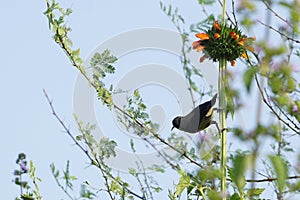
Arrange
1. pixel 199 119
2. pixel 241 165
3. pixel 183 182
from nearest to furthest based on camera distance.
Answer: pixel 241 165, pixel 183 182, pixel 199 119

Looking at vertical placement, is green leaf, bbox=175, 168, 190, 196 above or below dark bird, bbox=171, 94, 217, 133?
below

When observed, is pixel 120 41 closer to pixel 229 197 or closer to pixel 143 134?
pixel 143 134

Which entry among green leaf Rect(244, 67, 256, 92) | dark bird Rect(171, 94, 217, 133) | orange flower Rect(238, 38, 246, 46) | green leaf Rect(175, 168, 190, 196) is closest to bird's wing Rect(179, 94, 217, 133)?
dark bird Rect(171, 94, 217, 133)

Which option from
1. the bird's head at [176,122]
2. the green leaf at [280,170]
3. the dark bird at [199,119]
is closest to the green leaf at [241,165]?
the green leaf at [280,170]

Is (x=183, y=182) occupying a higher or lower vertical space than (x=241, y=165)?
higher

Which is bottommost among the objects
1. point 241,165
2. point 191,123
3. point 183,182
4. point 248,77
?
point 241,165

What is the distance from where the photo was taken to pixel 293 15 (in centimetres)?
94

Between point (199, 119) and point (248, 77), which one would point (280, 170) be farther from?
point (199, 119)

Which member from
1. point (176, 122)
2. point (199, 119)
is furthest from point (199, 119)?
point (176, 122)

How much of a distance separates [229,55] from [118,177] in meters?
0.68

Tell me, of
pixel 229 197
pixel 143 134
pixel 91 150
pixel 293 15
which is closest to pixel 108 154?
pixel 91 150

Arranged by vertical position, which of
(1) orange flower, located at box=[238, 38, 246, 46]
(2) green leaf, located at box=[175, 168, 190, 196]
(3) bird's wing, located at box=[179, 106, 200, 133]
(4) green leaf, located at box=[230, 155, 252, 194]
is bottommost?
(4) green leaf, located at box=[230, 155, 252, 194]

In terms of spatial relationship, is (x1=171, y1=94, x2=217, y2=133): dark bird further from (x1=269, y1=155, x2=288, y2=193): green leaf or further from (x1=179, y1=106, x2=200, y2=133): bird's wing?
(x1=269, y1=155, x2=288, y2=193): green leaf

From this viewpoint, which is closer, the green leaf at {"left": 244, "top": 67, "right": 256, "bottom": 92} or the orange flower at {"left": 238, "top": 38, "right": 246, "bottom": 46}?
the green leaf at {"left": 244, "top": 67, "right": 256, "bottom": 92}
